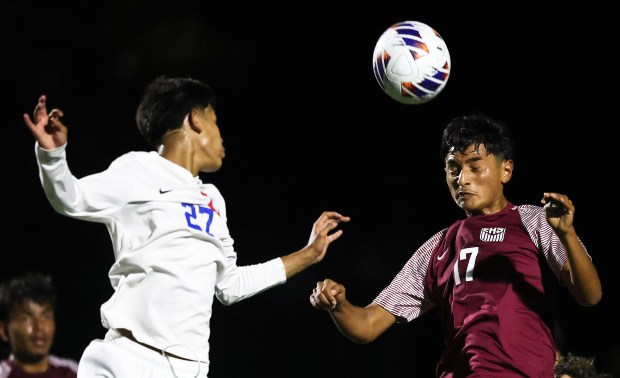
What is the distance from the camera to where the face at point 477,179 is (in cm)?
363

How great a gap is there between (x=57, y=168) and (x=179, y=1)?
5.47 m

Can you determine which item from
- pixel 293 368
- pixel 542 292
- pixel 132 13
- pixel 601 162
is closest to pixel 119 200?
pixel 542 292

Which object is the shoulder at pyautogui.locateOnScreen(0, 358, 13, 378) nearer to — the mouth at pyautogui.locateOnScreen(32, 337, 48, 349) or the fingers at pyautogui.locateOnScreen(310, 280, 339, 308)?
the mouth at pyautogui.locateOnScreen(32, 337, 48, 349)

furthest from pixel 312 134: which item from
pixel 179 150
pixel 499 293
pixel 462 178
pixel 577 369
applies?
pixel 179 150

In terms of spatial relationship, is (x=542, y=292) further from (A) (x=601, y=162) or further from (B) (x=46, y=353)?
(A) (x=601, y=162)

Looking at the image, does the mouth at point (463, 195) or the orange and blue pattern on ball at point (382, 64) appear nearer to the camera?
the mouth at point (463, 195)

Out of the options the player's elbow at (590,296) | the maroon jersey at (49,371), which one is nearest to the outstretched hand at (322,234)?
the player's elbow at (590,296)

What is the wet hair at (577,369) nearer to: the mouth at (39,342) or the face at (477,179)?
the face at (477,179)

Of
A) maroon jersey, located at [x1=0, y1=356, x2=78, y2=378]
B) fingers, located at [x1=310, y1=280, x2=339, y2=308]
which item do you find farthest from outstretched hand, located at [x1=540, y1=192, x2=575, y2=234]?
maroon jersey, located at [x1=0, y1=356, x2=78, y2=378]

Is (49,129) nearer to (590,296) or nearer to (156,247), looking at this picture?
(156,247)

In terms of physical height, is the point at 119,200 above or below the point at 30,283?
above

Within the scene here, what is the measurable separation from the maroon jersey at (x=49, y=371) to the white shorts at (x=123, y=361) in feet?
5.75

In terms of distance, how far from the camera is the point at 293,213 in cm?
738

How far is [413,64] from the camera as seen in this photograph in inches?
157
